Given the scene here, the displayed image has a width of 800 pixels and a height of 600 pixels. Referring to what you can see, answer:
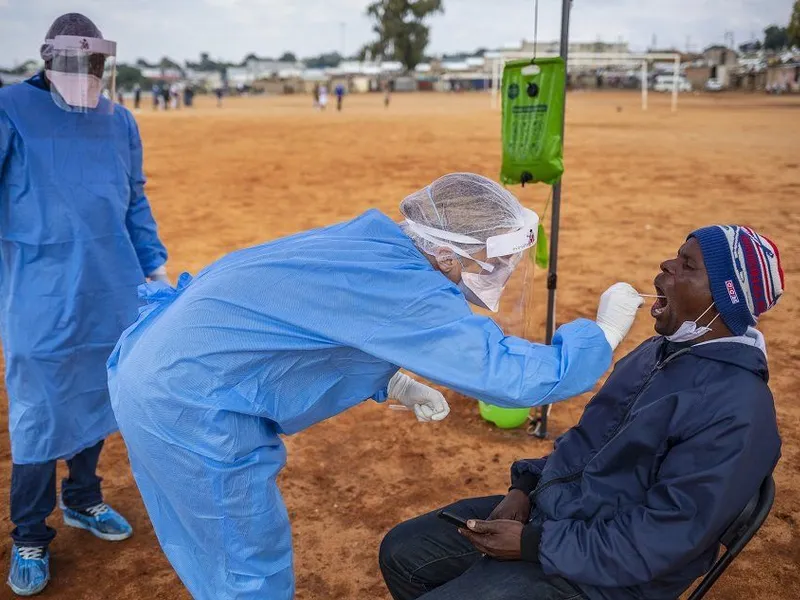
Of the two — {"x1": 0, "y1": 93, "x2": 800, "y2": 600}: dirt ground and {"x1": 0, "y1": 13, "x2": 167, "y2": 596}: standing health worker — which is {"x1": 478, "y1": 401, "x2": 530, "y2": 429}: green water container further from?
{"x1": 0, "y1": 13, "x2": 167, "y2": 596}: standing health worker

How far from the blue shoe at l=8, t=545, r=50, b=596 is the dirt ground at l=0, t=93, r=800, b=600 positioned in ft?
0.21

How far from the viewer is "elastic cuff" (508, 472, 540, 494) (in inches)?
100

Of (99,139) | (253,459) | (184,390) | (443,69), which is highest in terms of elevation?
(443,69)

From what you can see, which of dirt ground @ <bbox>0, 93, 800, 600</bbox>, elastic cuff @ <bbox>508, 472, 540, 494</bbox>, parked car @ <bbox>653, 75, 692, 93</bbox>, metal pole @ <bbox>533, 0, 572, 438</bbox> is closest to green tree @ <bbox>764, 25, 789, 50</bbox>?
parked car @ <bbox>653, 75, 692, 93</bbox>

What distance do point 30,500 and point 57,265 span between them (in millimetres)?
1064

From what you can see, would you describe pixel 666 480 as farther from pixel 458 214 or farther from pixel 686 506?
pixel 458 214

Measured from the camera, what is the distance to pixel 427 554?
2.51m

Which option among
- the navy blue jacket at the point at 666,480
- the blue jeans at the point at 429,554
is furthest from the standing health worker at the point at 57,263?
the navy blue jacket at the point at 666,480

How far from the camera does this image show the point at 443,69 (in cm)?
7838

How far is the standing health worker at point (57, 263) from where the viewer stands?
317 cm

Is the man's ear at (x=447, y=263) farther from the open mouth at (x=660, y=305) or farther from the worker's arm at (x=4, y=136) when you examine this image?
the worker's arm at (x=4, y=136)

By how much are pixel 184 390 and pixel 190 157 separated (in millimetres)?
16004

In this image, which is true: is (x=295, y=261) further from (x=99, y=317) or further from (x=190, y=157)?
(x=190, y=157)

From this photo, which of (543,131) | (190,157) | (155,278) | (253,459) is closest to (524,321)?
(543,131)
